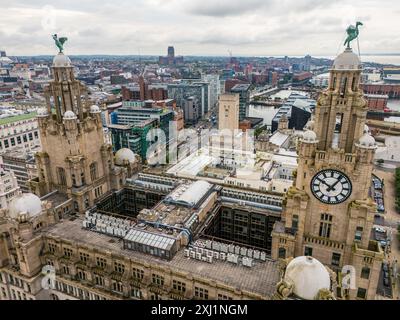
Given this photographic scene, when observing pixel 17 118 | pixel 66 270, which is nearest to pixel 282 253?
pixel 66 270

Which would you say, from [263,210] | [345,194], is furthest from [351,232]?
[263,210]

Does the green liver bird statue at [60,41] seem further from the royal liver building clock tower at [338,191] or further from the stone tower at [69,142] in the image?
the royal liver building clock tower at [338,191]

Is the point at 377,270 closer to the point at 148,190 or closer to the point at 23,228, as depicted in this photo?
the point at 148,190

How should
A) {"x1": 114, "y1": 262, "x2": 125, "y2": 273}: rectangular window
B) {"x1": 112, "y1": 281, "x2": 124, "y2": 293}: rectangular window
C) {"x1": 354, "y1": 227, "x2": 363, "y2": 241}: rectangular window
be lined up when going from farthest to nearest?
{"x1": 112, "y1": 281, "x2": 124, "y2": 293}: rectangular window < {"x1": 114, "y1": 262, "x2": 125, "y2": 273}: rectangular window < {"x1": 354, "y1": 227, "x2": 363, "y2": 241}: rectangular window

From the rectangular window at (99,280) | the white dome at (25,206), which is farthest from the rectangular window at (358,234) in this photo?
the white dome at (25,206)

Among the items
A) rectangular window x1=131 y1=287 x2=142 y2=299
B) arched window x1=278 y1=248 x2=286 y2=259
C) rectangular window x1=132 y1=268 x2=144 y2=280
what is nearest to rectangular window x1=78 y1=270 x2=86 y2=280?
rectangular window x1=131 y1=287 x2=142 y2=299

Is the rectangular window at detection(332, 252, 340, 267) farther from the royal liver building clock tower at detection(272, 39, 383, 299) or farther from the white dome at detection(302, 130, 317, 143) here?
the white dome at detection(302, 130, 317, 143)
